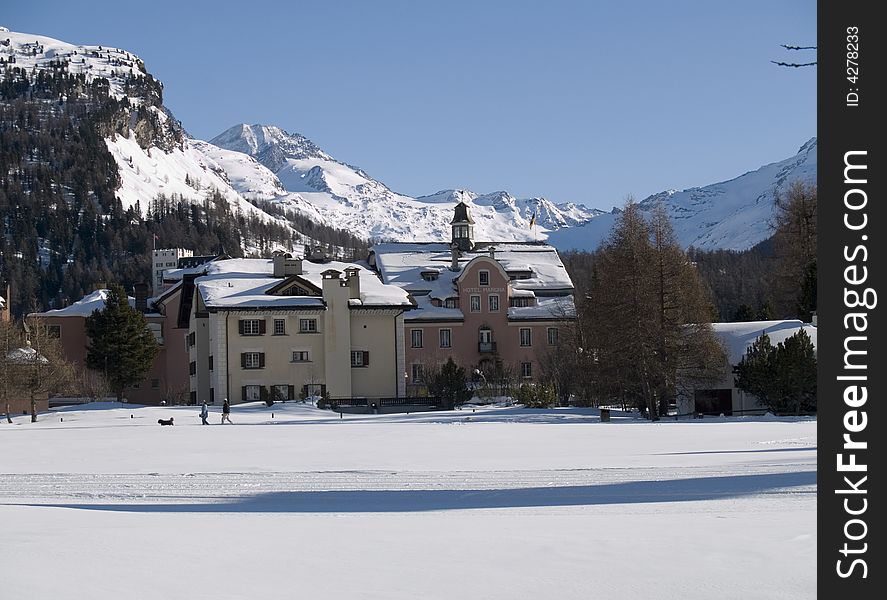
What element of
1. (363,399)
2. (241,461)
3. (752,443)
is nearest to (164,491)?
(241,461)

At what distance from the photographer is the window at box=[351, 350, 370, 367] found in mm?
71050

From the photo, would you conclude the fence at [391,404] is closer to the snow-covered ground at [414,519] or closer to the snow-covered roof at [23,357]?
the snow-covered roof at [23,357]

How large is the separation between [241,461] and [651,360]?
27.5 m

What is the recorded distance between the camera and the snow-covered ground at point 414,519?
982cm

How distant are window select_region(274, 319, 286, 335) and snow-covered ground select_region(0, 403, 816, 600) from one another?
124 feet

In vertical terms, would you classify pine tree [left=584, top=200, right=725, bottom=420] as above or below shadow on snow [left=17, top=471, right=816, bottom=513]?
above

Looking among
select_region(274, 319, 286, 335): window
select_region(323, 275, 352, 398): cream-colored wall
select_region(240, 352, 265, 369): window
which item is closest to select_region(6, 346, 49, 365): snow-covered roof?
select_region(240, 352, 265, 369): window

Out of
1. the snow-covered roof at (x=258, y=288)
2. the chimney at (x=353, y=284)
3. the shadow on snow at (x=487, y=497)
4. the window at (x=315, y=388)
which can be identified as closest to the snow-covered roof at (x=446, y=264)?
the snow-covered roof at (x=258, y=288)

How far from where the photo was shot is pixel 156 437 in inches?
1415

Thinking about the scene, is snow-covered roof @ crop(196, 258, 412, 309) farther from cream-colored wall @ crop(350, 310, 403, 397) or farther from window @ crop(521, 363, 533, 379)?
window @ crop(521, 363, 533, 379)

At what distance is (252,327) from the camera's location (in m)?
68.6
